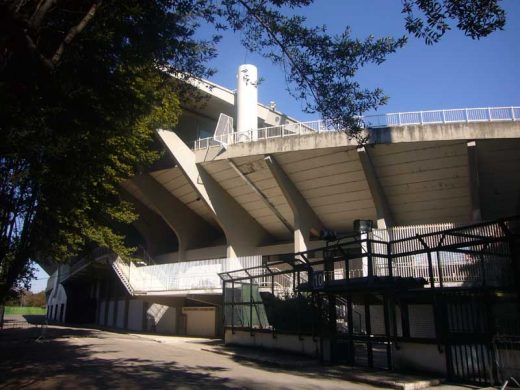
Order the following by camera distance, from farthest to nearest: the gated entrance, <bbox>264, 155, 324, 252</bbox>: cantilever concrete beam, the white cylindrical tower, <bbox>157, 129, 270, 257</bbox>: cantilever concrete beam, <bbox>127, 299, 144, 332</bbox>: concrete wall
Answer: <bbox>127, 299, 144, 332</bbox>: concrete wall < the white cylindrical tower < <bbox>157, 129, 270, 257</bbox>: cantilever concrete beam < <bbox>264, 155, 324, 252</bbox>: cantilever concrete beam < the gated entrance

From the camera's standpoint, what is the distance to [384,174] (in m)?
25.8

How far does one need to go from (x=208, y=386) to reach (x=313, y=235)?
23.1 meters

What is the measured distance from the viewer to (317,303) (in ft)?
51.2

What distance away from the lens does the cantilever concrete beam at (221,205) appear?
29766mm

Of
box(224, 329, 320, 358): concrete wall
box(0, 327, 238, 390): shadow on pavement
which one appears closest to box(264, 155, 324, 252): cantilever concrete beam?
box(224, 329, 320, 358): concrete wall

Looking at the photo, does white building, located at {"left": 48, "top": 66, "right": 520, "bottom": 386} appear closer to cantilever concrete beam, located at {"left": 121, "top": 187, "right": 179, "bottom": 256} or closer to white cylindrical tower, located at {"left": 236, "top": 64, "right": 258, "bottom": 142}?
white cylindrical tower, located at {"left": 236, "top": 64, "right": 258, "bottom": 142}

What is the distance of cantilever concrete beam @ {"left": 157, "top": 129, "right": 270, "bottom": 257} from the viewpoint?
29766mm

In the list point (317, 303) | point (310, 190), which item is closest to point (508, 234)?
point (317, 303)

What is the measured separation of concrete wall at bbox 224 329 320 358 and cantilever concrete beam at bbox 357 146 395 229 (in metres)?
11.0

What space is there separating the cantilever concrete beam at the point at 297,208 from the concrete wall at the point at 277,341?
9196 mm

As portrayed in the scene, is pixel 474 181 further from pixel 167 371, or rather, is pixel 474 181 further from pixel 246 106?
pixel 167 371

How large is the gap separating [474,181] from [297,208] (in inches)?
405

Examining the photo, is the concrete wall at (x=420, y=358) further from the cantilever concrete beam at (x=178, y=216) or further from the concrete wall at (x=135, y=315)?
the concrete wall at (x=135, y=315)

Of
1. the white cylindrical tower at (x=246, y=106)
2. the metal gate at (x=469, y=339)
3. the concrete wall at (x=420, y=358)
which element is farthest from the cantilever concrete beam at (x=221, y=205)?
the metal gate at (x=469, y=339)
